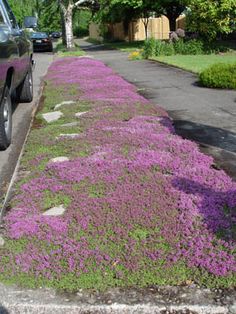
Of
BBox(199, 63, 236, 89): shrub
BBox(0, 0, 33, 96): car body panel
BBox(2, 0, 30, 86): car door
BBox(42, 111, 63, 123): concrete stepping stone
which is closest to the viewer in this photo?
BBox(0, 0, 33, 96): car body panel

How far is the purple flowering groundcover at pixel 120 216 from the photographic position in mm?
3543

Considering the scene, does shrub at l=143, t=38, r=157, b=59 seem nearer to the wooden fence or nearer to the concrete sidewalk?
the concrete sidewalk

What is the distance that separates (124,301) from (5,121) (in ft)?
15.7

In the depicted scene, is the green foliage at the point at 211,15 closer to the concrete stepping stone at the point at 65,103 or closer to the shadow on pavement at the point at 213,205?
the concrete stepping stone at the point at 65,103

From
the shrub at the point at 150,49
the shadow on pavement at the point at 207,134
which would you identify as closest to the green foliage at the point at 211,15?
the shrub at the point at 150,49

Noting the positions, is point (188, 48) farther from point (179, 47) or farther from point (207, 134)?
point (207, 134)

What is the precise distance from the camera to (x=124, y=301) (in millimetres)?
3285

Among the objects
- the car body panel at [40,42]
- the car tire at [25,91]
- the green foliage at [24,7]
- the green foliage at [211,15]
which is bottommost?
the car tire at [25,91]

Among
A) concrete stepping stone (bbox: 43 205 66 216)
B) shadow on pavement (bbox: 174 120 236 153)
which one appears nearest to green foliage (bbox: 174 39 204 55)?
shadow on pavement (bbox: 174 120 236 153)

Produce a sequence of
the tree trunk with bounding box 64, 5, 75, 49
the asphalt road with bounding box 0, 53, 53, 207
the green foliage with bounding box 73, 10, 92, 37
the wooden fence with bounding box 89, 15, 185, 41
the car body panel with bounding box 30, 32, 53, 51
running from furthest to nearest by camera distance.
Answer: the green foliage with bounding box 73, 10, 92, 37 < the wooden fence with bounding box 89, 15, 185, 41 < the car body panel with bounding box 30, 32, 53, 51 < the tree trunk with bounding box 64, 5, 75, 49 < the asphalt road with bounding box 0, 53, 53, 207

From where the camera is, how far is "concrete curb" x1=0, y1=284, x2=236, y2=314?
319cm

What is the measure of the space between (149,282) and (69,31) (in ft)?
98.5

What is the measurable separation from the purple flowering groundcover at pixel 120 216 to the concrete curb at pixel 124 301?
84 millimetres

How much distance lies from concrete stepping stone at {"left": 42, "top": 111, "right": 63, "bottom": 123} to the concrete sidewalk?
2279mm
